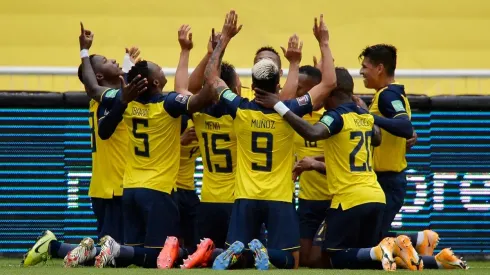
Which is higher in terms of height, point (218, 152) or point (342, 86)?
point (342, 86)

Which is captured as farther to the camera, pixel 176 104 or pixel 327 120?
pixel 176 104

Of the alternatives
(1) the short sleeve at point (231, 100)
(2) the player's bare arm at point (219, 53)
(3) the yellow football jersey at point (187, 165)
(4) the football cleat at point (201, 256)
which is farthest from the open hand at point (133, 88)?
(4) the football cleat at point (201, 256)

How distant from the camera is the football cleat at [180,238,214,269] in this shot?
8836mm

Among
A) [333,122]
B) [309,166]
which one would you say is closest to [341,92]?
[333,122]

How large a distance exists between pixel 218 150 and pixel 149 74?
82cm

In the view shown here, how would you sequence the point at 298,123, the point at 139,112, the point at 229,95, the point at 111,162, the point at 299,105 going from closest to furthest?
the point at 298,123 < the point at 299,105 < the point at 229,95 < the point at 139,112 < the point at 111,162

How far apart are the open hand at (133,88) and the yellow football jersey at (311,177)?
164cm

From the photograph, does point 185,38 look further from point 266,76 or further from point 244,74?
point 244,74

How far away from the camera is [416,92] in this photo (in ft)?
42.9

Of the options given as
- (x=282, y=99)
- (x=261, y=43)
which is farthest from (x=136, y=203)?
(x=261, y=43)

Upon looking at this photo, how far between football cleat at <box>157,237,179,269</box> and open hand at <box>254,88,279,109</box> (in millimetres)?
1241

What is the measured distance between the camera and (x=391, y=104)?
9406 mm

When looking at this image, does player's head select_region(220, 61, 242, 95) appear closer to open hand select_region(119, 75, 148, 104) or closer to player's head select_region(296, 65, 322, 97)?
player's head select_region(296, 65, 322, 97)

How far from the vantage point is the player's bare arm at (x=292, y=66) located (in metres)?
9.09
